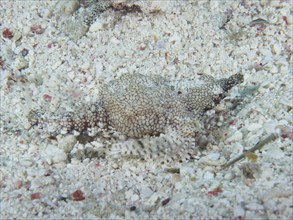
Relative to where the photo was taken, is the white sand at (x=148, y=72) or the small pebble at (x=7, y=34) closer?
the white sand at (x=148, y=72)

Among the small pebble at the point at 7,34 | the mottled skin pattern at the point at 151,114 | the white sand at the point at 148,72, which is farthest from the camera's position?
the small pebble at the point at 7,34

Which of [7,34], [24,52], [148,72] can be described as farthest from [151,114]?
[7,34]

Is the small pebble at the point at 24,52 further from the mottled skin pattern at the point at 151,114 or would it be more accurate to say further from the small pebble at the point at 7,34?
the mottled skin pattern at the point at 151,114

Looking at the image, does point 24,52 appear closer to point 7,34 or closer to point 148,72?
point 7,34

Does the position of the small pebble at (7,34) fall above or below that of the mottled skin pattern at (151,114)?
above

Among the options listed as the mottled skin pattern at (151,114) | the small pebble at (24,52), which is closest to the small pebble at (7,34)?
the small pebble at (24,52)

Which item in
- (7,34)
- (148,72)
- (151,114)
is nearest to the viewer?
(151,114)

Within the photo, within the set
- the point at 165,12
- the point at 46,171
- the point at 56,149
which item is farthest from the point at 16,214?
the point at 165,12
